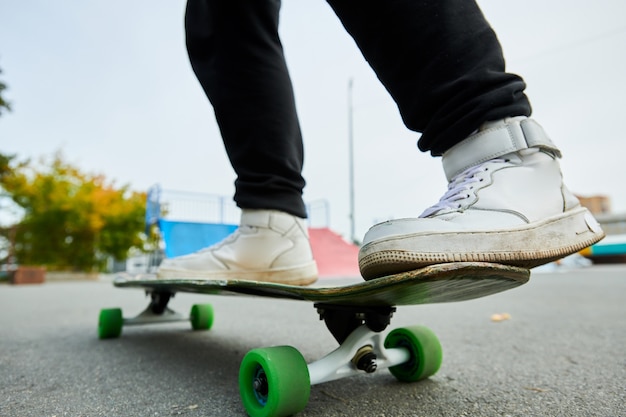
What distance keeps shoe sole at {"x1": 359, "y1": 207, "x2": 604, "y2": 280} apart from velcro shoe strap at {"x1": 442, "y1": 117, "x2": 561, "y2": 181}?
138 mm

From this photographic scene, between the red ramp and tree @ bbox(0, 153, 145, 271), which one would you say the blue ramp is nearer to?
the red ramp

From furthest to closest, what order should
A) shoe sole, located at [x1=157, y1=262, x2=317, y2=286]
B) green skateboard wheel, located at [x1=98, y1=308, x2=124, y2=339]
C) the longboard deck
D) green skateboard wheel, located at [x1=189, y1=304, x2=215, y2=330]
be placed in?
green skateboard wheel, located at [x1=189, y1=304, x2=215, y2=330], green skateboard wheel, located at [x1=98, y1=308, x2=124, y2=339], shoe sole, located at [x1=157, y1=262, x2=317, y2=286], the longboard deck

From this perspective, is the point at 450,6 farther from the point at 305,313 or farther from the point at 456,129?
the point at 305,313

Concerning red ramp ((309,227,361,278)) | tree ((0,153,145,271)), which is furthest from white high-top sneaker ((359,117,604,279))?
tree ((0,153,145,271))

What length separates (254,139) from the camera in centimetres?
123

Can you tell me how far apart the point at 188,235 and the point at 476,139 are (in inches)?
294

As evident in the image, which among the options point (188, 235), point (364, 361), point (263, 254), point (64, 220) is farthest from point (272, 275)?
point (64, 220)

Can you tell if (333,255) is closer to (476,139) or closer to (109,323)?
(109,323)

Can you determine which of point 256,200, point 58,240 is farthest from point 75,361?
point 58,240

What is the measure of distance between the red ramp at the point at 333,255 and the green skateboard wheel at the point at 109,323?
5713 millimetres

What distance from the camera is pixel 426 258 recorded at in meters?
0.65

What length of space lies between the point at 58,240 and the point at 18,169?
2.62m

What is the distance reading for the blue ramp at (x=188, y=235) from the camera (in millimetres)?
7297

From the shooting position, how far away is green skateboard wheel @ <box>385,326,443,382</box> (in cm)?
98
